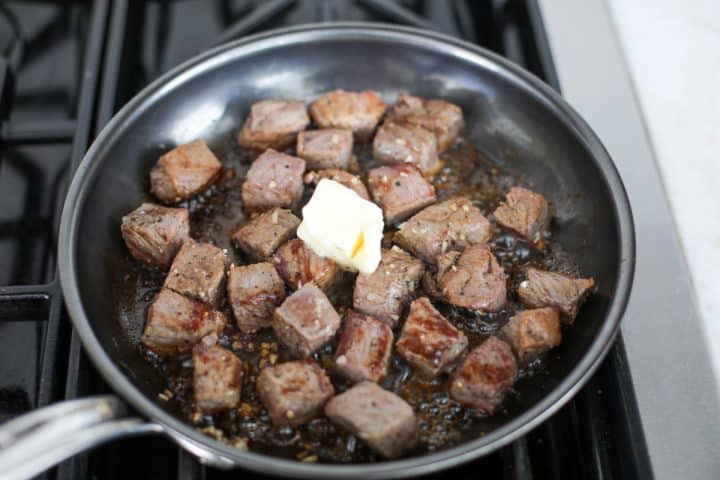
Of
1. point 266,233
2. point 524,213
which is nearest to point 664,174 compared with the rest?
point 524,213

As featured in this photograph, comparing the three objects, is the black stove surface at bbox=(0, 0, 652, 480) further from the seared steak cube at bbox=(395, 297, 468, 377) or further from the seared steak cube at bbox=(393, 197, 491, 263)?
the seared steak cube at bbox=(393, 197, 491, 263)

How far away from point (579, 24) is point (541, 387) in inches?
57.7

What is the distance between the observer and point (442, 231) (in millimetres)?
2062

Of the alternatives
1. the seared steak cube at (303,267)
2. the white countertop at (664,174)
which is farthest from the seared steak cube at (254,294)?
the white countertop at (664,174)

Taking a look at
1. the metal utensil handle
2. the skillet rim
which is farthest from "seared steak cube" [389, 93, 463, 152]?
the metal utensil handle

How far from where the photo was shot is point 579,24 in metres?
2.65

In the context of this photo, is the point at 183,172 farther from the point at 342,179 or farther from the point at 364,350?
the point at 364,350

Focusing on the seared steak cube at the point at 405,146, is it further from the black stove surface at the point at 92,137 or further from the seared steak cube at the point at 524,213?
the black stove surface at the point at 92,137

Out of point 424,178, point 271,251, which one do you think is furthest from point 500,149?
point 271,251

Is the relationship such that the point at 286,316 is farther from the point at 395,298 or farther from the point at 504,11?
the point at 504,11

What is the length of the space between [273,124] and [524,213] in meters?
0.83

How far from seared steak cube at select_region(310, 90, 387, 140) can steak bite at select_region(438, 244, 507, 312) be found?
620 mm

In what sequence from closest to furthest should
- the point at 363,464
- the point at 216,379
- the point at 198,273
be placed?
the point at 363,464, the point at 216,379, the point at 198,273

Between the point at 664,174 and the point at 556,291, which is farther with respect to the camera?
the point at 664,174
